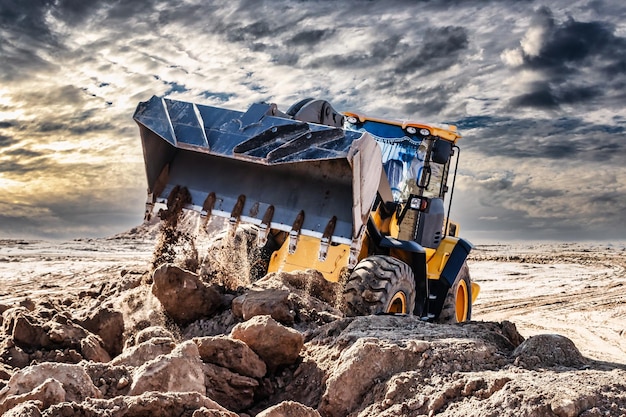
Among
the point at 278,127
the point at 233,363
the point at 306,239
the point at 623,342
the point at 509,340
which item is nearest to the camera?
the point at 233,363

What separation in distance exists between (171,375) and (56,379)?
1.82 feet

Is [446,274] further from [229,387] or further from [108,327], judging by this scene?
[229,387]

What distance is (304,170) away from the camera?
23.0 feet

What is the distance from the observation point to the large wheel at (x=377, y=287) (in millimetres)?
6832

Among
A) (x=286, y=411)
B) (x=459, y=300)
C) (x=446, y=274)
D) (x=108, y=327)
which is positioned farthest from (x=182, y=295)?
(x=459, y=300)

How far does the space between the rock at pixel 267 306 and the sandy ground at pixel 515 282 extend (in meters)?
3.49

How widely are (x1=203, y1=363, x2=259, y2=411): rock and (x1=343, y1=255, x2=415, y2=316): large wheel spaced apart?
2.35m

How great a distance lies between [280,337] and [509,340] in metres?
1.70

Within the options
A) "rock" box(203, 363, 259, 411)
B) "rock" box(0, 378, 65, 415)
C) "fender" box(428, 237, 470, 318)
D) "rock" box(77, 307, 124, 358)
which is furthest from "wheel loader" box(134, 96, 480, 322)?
"rock" box(0, 378, 65, 415)

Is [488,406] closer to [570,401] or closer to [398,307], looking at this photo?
[570,401]

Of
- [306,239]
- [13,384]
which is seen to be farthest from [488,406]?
[306,239]

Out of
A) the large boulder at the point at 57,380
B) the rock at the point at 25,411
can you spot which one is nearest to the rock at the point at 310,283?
the large boulder at the point at 57,380

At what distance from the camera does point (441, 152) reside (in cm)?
810

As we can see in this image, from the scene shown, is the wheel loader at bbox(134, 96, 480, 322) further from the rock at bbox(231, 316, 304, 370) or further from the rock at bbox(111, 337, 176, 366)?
the rock at bbox(111, 337, 176, 366)
